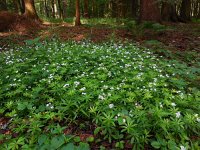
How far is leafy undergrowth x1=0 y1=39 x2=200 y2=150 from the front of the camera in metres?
3.14

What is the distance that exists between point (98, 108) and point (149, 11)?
944 cm

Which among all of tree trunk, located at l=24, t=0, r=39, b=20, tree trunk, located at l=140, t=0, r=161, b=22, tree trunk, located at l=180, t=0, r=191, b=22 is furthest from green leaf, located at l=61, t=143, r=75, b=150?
tree trunk, located at l=180, t=0, r=191, b=22

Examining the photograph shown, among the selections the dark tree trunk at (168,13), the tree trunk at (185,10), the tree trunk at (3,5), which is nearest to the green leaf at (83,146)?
the dark tree trunk at (168,13)

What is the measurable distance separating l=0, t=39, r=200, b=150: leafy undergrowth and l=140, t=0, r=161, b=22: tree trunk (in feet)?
22.3

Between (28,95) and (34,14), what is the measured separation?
11275 mm

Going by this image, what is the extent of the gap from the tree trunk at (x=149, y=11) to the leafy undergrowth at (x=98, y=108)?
6788mm

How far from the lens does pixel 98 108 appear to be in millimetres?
3672

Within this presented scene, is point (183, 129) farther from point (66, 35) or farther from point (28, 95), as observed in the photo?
point (66, 35)

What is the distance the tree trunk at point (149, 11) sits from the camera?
11.4 metres

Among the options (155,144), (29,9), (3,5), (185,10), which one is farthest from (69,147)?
(3,5)

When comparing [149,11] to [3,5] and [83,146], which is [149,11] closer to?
[83,146]

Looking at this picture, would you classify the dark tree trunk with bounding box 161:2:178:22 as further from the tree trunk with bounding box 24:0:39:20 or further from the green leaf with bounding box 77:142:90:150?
the green leaf with bounding box 77:142:90:150

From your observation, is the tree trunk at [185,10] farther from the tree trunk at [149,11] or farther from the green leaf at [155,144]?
the green leaf at [155,144]

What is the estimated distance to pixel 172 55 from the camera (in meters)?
7.19
